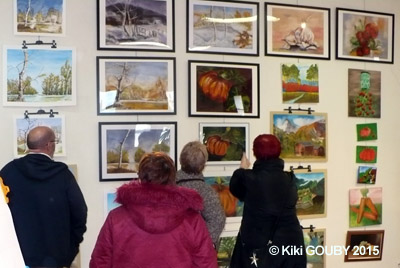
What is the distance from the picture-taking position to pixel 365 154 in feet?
13.5

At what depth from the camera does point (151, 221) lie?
2.16 m

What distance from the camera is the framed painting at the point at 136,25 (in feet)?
11.1

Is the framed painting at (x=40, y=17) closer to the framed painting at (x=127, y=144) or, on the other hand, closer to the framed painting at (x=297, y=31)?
the framed painting at (x=127, y=144)

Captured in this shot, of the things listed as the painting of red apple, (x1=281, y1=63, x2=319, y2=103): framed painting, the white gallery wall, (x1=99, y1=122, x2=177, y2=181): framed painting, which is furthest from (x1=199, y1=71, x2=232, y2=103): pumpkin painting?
the painting of red apple

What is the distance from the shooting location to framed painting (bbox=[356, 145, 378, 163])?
409 centimetres

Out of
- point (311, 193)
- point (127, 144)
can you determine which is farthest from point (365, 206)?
point (127, 144)

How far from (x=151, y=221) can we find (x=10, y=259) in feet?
4.05

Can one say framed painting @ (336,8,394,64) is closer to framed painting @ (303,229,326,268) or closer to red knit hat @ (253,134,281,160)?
red knit hat @ (253,134,281,160)

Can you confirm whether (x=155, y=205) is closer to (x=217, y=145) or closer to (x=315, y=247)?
(x=217, y=145)

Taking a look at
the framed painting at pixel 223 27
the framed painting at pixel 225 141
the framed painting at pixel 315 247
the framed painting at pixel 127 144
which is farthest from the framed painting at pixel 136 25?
the framed painting at pixel 315 247

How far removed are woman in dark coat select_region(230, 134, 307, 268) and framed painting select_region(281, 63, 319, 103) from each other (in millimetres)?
859

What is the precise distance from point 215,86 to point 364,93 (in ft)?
4.41

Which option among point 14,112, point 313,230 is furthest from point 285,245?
point 14,112

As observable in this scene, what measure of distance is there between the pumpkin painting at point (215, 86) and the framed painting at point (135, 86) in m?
0.24
